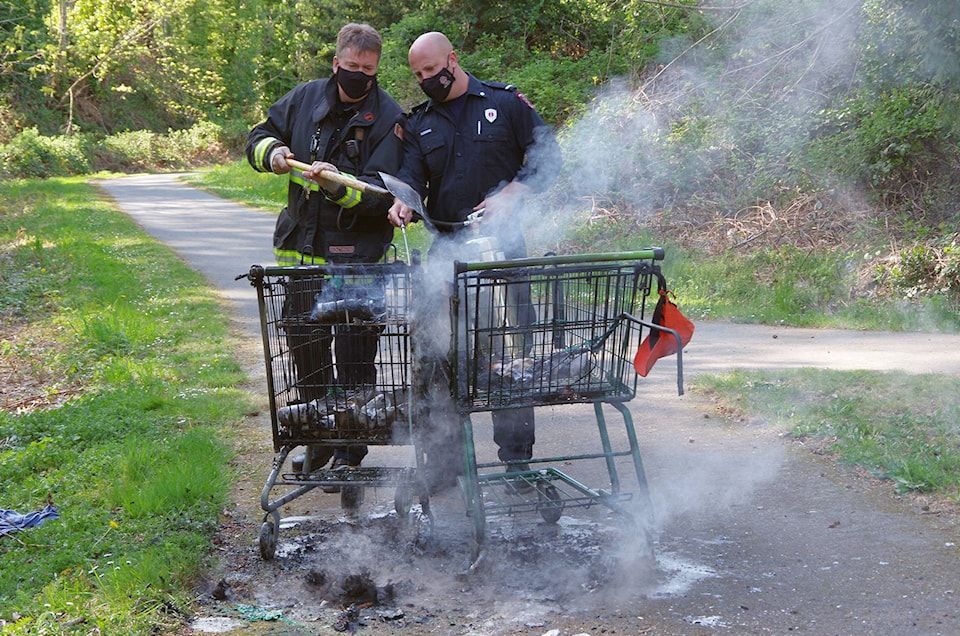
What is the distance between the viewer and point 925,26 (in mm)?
7496

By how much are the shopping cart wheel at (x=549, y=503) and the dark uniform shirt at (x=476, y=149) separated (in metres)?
1.36

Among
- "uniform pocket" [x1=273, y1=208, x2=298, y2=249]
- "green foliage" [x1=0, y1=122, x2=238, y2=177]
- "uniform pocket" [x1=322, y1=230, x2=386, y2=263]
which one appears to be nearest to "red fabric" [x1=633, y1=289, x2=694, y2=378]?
"uniform pocket" [x1=322, y1=230, x2=386, y2=263]

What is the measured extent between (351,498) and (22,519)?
1.51 m

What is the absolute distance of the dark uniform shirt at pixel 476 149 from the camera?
15.1ft

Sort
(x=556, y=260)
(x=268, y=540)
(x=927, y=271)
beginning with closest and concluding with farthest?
(x=556, y=260) → (x=268, y=540) → (x=927, y=271)

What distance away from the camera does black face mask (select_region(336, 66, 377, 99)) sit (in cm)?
450

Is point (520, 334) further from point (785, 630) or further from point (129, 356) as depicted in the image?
point (129, 356)

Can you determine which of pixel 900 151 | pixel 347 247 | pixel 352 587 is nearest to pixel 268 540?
pixel 352 587

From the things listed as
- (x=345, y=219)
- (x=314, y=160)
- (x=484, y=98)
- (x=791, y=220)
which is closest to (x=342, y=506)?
(x=345, y=219)

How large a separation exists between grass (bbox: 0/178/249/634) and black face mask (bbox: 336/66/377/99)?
205cm

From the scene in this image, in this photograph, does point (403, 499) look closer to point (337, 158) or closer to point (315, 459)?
point (315, 459)

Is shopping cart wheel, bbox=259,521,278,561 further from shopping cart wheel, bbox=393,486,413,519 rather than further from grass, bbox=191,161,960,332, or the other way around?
grass, bbox=191,161,960,332

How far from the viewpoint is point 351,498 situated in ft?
15.2

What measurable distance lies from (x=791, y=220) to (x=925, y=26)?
3889 mm
